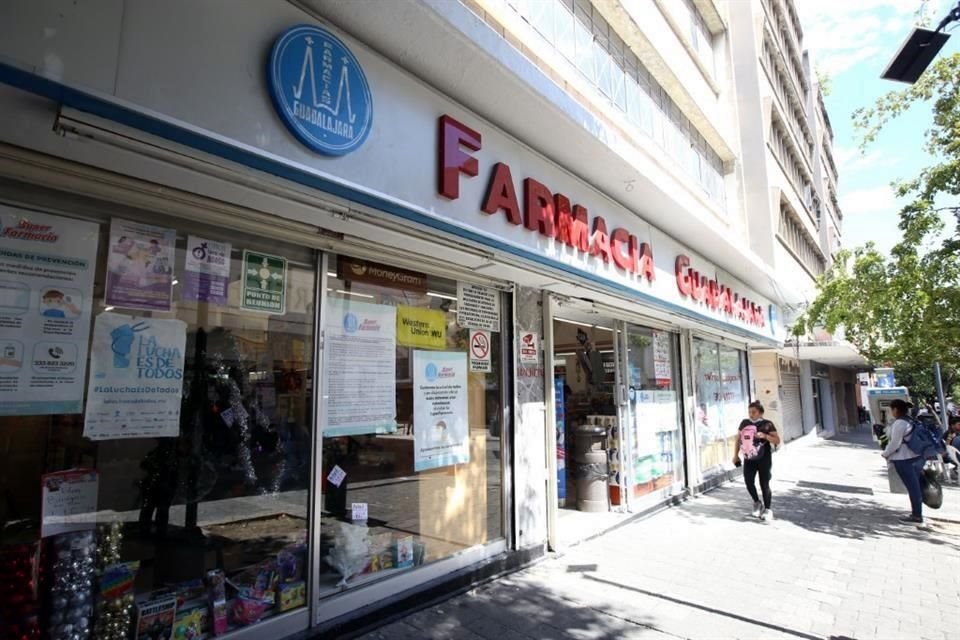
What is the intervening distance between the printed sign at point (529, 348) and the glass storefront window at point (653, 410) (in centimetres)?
263

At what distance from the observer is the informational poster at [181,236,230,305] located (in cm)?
335

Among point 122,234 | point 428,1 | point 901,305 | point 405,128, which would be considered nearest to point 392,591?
point 122,234

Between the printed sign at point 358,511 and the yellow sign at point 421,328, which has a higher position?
the yellow sign at point 421,328

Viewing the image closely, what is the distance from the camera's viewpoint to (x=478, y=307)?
17.7 feet

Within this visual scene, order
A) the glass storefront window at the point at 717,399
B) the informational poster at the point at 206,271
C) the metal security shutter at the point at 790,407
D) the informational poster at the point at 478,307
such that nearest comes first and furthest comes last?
the informational poster at the point at 206,271 < the informational poster at the point at 478,307 < the glass storefront window at the point at 717,399 < the metal security shutter at the point at 790,407

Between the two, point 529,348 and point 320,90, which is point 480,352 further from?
point 320,90

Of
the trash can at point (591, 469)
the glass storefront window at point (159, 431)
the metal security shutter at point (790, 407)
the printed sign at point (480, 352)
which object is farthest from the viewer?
the metal security shutter at point (790, 407)

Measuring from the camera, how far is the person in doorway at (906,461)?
289 inches

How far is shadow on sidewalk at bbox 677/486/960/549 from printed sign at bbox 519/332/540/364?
3.72 metres

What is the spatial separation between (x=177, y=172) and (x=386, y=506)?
3.10 m

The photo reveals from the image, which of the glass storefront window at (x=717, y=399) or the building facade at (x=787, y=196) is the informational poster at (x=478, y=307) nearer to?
the glass storefront window at (x=717, y=399)

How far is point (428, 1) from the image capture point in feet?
11.2

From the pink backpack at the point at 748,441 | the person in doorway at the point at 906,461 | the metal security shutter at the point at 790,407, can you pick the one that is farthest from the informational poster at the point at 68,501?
the metal security shutter at the point at 790,407

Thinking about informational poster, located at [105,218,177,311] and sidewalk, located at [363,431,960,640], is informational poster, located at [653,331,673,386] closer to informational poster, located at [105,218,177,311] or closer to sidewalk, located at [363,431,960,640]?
sidewalk, located at [363,431,960,640]
